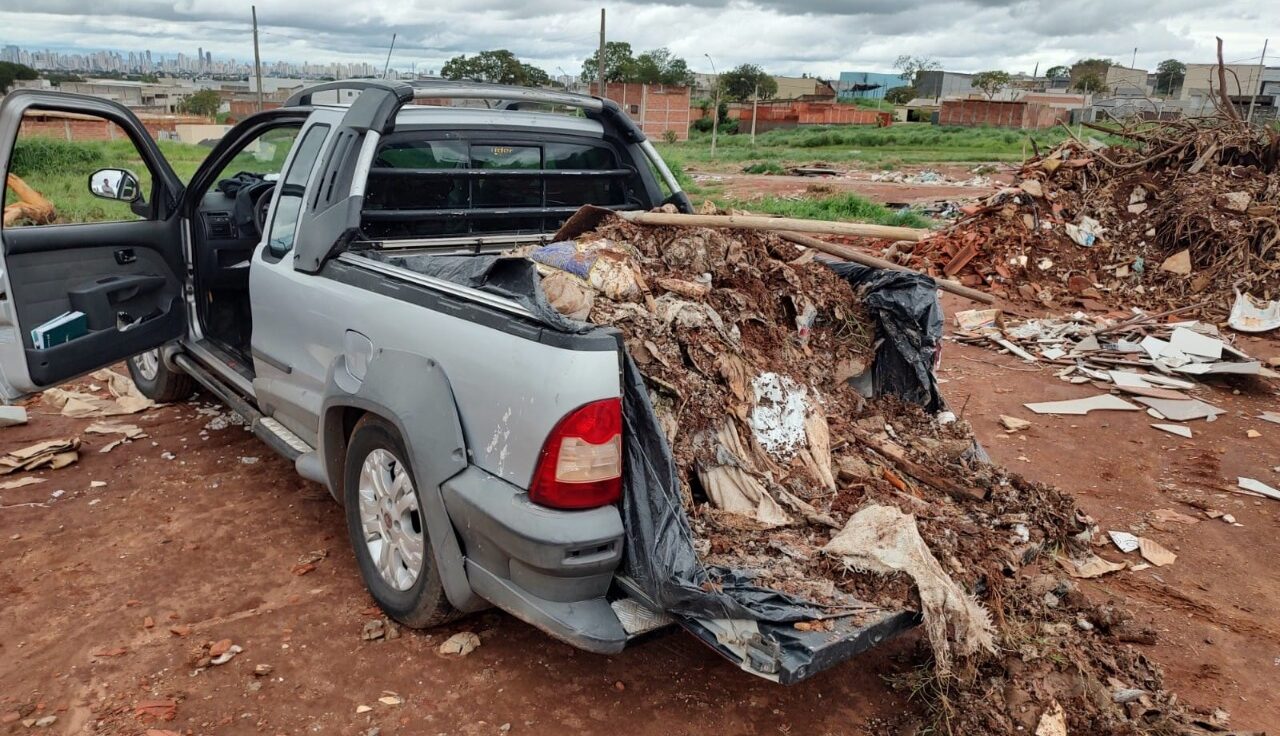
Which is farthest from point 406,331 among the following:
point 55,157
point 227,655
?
point 55,157

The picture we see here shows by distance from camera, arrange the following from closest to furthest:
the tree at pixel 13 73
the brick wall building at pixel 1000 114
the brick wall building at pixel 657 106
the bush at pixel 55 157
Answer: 1. the bush at pixel 55 157
2. the tree at pixel 13 73
3. the brick wall building at pixel 657 106
4. the brick wall building at pixel 1000 114

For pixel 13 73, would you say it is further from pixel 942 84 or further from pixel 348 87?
pixel 942 84

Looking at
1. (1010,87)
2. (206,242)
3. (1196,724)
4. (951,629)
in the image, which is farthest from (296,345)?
(1010,87)

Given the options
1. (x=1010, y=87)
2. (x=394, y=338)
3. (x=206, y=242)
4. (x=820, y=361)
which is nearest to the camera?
(x=394, y=338)

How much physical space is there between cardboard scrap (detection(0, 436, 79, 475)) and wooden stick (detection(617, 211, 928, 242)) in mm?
3609

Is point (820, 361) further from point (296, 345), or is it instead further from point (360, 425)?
point (296, 345)

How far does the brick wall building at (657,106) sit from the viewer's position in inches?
1826

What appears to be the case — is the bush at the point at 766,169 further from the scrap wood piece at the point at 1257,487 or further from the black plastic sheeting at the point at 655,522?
the black plastic sheeting at the point at 655,522

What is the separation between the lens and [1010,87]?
229 ft

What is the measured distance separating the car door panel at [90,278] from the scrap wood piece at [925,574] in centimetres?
386

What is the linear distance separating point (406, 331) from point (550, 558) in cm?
106

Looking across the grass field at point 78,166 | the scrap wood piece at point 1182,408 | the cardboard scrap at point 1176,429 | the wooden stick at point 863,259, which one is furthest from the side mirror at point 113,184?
the scrap wood piece at point 1182,408

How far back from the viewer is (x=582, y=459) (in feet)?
8.43

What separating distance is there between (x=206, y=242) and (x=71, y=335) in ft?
3.49
